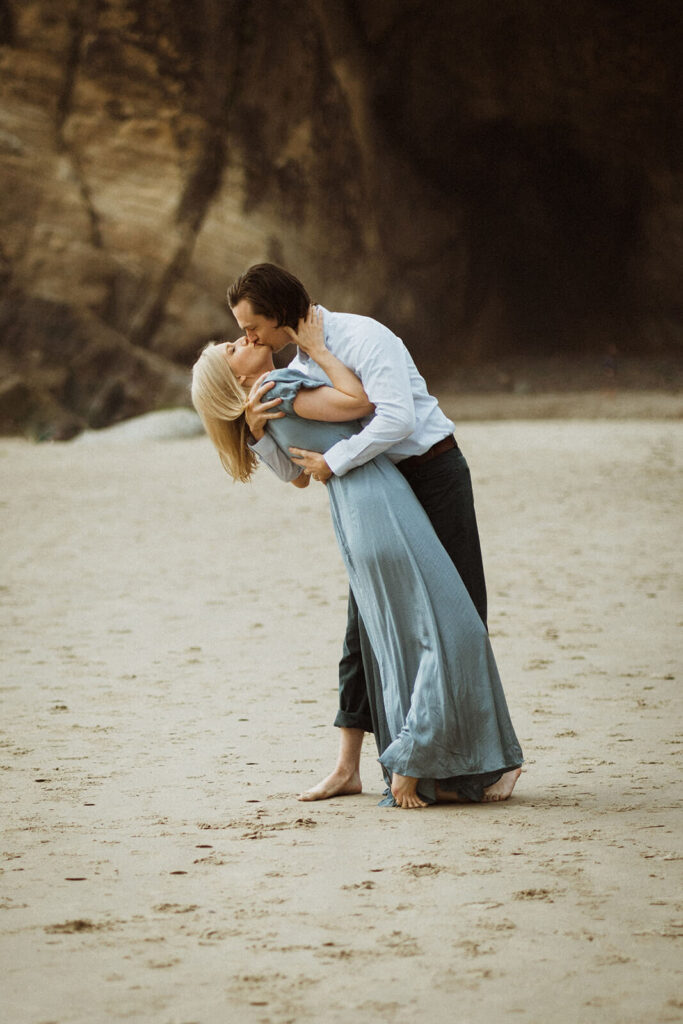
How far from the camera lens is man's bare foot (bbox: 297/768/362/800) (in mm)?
3715

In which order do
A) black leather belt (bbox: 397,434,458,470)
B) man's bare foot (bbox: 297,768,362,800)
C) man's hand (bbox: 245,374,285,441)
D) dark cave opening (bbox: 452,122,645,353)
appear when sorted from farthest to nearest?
dark cave opening (bbox: 452,122,645,353) < man's bare foot (bbox: 297,768,362,800) < black leather belt (bbox: 397,434,458,470) < man's hand (bbox: 245,374,285,441)

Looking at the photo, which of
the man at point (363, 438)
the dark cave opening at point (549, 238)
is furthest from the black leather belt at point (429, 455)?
the dark cave opening at point (549, 238)

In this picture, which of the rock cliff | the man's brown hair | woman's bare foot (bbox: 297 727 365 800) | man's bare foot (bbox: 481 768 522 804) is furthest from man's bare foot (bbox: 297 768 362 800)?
the rock cliff

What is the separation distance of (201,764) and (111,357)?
683 inches

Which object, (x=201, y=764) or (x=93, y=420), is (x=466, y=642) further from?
(x=93, y=420)

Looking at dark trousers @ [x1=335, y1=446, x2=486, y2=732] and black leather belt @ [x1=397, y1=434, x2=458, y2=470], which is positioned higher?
black leather belt @ [x1=397, y1=434, x2=458, y2=470]

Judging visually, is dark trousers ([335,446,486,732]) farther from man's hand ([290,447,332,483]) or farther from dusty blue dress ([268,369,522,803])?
man's hand ([290,447,332,483])

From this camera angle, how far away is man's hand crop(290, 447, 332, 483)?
3.49 m

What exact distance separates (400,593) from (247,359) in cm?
77

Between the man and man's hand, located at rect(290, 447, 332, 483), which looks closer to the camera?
the man

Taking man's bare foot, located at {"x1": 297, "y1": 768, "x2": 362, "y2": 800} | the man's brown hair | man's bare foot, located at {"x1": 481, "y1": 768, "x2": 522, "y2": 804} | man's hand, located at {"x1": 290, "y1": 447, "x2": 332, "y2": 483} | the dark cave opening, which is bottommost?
man's bare foot, located at {"x1": 297, "y1": 768, "x2": 362, "y2": 800}

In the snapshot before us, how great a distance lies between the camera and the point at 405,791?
353 cm

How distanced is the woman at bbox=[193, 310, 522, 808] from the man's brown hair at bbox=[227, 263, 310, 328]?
0.17 feet

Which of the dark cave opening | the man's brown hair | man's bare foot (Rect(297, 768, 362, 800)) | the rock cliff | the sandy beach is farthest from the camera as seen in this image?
the dark cave opening
